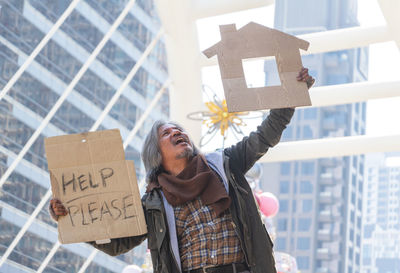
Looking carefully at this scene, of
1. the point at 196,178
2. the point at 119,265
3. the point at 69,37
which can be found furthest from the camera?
the point at 119,265

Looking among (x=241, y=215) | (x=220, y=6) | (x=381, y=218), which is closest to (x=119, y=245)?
(x=241, y=215)

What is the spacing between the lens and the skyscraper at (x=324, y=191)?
41.7 metres

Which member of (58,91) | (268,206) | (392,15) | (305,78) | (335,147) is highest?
(392,15)

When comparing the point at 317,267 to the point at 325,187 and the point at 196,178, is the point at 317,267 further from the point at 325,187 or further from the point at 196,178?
the point at 196,178

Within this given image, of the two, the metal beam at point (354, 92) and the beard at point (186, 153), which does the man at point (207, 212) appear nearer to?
the beard at point (186, 153)

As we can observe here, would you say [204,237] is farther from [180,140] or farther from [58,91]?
[58,91]

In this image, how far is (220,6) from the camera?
662 centimetres

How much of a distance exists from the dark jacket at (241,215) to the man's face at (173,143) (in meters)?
0.14

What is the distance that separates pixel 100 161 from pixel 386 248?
45.5m

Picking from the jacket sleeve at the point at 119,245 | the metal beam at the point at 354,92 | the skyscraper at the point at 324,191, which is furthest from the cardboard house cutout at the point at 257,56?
the skyscraper at the point at 324,191

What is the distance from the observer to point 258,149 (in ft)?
10.2

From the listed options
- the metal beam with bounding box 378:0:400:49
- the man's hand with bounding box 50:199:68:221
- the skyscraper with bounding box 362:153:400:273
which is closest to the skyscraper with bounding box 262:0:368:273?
the skyscraper with bounding box 362:153:400:273

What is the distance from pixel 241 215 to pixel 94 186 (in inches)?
22.2

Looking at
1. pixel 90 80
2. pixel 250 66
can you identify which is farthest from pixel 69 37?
pixel 250 66
